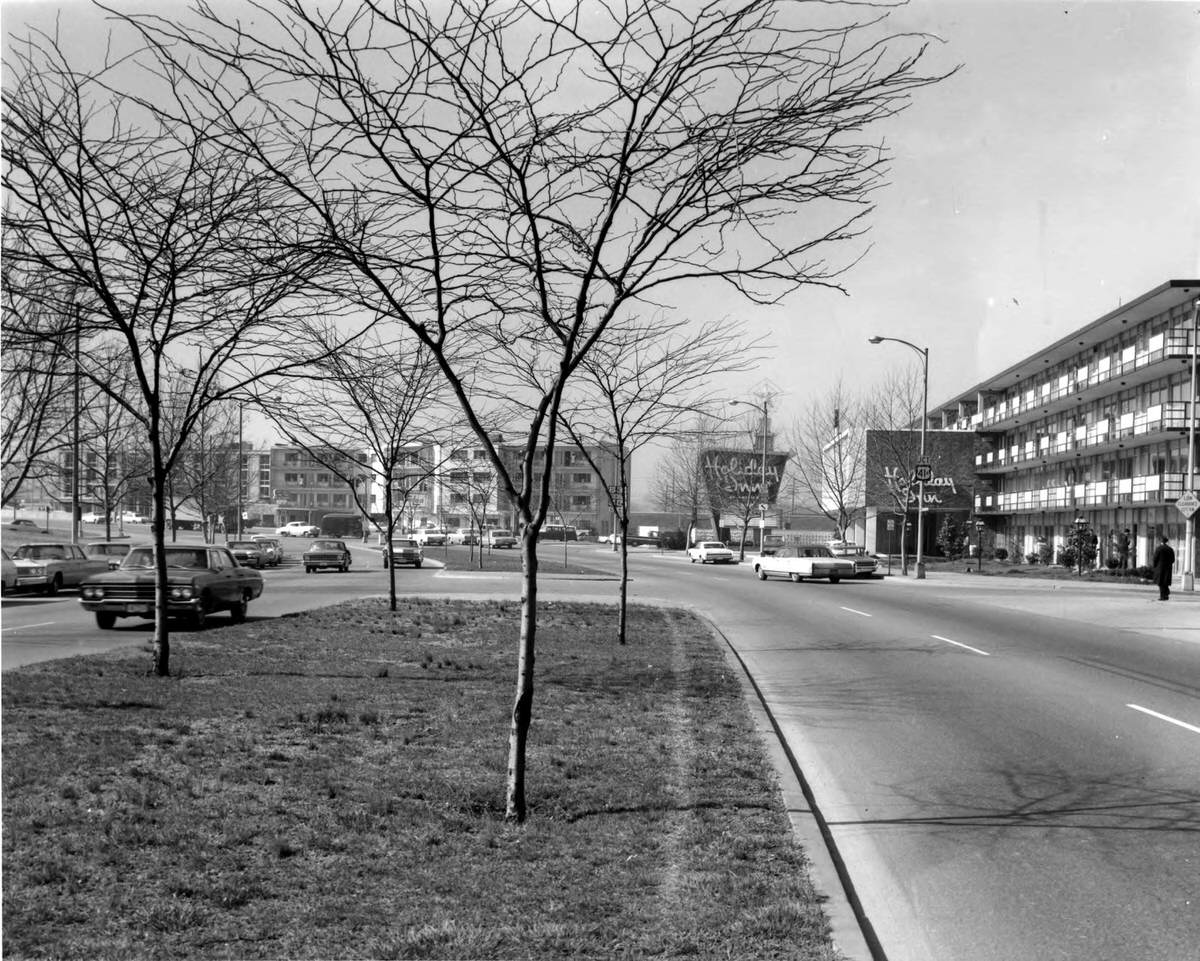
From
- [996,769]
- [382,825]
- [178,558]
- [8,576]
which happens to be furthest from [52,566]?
[996,769]

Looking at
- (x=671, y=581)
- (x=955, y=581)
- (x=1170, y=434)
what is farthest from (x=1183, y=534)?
(x=671, y=581)

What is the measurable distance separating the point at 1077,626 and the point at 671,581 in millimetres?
17569

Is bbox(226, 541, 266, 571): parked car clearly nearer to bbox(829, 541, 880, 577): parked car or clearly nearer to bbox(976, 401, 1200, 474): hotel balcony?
bbox(829, 541, 880, 577): parked car

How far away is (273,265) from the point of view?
19.6ft

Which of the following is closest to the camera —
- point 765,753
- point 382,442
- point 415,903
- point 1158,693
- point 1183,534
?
point 415,903

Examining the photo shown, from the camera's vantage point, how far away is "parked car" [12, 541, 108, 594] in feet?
90.0

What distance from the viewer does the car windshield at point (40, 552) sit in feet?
95.2

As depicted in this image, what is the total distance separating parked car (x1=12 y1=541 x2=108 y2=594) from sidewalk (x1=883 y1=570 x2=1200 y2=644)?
24.4m

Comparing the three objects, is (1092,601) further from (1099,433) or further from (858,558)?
(1099,433)

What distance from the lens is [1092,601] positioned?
95.5 ft

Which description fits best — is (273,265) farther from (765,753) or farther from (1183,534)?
(1183,534)

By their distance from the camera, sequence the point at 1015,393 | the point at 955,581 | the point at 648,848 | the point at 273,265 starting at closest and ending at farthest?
the point at 648,848
the point at 273,265
the point at 955,581
the point at 1015,393

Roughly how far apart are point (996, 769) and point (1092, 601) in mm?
23398

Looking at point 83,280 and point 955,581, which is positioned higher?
point 83,280
